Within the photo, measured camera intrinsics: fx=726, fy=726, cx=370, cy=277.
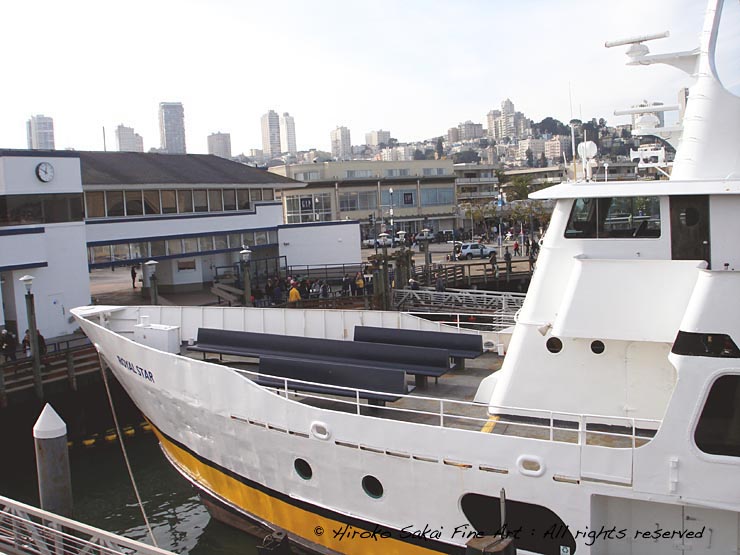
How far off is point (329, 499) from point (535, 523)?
341 centimetres

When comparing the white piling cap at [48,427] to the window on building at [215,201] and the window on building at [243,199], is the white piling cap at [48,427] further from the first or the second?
the window on building at [243,199]

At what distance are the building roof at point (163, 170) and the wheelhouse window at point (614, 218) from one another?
2390cm

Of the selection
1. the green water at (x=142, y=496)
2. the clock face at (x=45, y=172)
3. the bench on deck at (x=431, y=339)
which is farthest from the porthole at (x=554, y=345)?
the clock face at (x=45, y=172)

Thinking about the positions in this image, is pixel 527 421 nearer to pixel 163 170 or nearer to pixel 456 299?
pixel 456 299

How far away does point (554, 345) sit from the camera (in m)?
11.0

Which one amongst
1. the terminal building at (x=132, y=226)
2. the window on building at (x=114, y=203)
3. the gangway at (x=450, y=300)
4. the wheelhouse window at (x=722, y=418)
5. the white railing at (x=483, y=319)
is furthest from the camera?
the window on building at (x=114, y=203)

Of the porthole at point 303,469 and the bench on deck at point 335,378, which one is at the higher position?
the bench on deck at point 335,378

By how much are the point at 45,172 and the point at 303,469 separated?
17794mm

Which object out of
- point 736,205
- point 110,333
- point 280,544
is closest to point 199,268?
point 110,333

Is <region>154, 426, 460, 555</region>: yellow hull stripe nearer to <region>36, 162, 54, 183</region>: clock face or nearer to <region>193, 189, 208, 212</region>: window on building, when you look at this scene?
<region>36, 162, 54, 183</region>: clock face

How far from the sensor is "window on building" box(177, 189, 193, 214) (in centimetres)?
3362

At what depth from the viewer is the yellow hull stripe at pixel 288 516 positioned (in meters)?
11.2

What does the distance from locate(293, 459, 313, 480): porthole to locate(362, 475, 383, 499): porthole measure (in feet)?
3.82

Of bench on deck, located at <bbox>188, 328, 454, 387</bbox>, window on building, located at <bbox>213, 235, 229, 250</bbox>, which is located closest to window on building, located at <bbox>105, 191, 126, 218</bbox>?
window on building, located at <bbox>213, 235, 229, 250</bbox>
